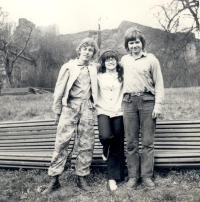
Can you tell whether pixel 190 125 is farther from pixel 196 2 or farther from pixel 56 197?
pixel 196 2

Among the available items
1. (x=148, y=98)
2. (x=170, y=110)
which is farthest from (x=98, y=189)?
(x=170, y=110)

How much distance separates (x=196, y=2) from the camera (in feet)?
28.9

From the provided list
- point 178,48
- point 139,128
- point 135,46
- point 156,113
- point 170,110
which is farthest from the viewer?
point 178,48

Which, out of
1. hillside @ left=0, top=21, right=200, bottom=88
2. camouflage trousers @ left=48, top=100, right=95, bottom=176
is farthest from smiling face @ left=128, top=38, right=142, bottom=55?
hillside @ left=0, top=21, right=200, bottom=88

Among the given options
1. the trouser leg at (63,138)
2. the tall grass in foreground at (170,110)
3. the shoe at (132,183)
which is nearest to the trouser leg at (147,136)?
the shoe at (132,183)

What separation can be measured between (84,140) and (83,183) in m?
0.55

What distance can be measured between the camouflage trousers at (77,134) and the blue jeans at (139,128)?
0.48 metres

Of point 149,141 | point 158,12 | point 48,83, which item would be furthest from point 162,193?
point 48,83

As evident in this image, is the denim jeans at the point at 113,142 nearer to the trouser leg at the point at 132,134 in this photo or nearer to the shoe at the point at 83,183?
the trouser leg at the point at 132,134

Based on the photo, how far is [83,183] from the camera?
3.55m

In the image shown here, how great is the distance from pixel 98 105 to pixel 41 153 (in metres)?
1.32

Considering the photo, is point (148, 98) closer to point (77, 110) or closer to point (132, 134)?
point (132, 134)

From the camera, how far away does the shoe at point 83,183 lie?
138 inches

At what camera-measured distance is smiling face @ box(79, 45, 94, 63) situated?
3.57m
